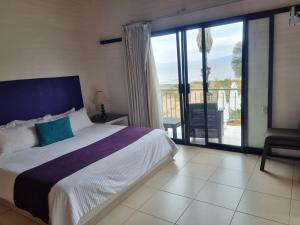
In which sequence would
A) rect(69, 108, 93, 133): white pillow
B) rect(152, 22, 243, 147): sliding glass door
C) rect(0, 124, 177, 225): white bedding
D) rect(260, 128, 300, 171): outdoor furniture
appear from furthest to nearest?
rect(69, 108, 93, 133): white pillow
rect(152, 22, 243, 147): sliding glass door
rect(260, 128, 300, 171): outdoor furniture
rect(0, 124, 177, 225): white bedding

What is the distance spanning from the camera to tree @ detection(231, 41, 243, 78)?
3243 mm

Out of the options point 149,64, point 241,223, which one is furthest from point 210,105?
point 241,223

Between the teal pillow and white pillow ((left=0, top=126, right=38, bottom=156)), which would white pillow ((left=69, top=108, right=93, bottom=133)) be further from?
white pillow ((left=0, top=126, right=38, bottom=156))

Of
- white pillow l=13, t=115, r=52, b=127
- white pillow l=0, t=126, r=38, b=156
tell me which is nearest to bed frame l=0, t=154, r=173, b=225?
white pillow l=0, t=126, r=38, b=156

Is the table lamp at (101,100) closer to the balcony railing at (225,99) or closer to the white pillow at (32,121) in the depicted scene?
the white pillow at (32,121)

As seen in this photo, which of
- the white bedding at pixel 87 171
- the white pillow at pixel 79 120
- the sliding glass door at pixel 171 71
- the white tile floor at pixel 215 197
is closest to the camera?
the white bedding at pixel 87 171

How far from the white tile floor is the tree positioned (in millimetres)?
1302

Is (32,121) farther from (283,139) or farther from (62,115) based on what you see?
(283,139)

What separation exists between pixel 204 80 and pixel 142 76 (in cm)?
109

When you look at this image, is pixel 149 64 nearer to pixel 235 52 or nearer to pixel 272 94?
pixel 235 52

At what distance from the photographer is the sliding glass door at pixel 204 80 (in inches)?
133

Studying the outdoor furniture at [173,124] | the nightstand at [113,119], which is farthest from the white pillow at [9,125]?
the outdoor furniture at [173,124]

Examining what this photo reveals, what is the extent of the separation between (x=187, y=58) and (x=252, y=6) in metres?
1.16

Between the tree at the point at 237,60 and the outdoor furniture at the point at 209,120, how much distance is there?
0.64 m
